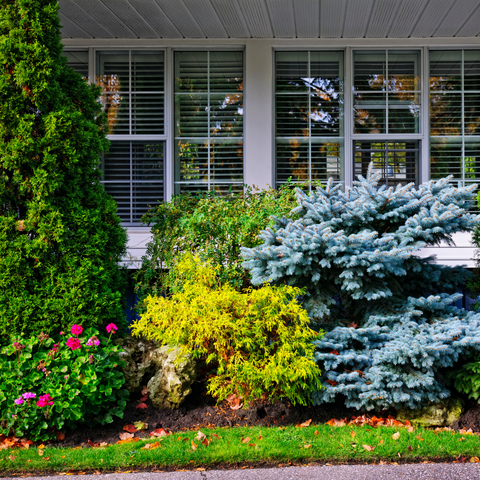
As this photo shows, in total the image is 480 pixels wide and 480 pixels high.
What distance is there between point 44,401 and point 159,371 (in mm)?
1020

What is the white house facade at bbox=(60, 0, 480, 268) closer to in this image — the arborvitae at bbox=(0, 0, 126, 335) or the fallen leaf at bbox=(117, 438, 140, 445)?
the arborvitae at bbox=(0, 0, 126, 335)

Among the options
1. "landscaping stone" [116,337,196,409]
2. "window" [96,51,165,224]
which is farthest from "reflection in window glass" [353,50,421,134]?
"landscaping stone" [116,337,196,409]

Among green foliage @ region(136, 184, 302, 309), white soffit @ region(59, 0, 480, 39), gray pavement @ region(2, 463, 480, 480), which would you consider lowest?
gray pavement @ region(2, 463, 480, 480)

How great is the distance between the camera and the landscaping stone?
3.86 metres

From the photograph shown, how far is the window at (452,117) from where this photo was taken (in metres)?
6.36

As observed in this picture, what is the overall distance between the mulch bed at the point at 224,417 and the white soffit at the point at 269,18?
4.48 meters

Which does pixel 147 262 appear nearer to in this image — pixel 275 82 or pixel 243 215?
pixel 243 215

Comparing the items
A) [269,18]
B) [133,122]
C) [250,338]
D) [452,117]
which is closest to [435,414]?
[250,338]

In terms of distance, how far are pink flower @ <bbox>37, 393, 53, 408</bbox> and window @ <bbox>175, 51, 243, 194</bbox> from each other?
3654mm

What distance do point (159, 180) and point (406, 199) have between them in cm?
358

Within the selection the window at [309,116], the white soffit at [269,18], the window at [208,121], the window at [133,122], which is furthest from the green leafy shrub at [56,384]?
the white soffit at [269,18]

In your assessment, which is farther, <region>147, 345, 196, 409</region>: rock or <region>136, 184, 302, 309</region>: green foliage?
<region>136, 184, 302, 309</region>: green foliage

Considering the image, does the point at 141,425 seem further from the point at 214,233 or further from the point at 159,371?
the point at 214,233

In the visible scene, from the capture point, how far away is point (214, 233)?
15.1 ft
